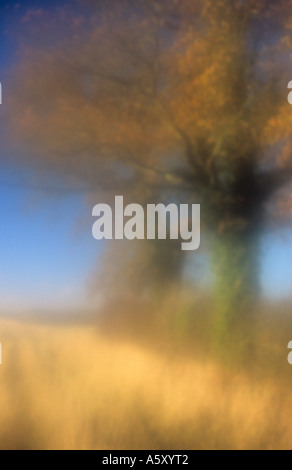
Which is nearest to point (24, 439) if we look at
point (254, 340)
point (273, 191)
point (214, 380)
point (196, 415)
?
point (196, 415)

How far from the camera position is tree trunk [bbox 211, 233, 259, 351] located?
2.79m

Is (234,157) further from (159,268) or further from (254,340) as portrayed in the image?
(254,340)

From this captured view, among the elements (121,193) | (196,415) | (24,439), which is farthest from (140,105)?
(24,439)

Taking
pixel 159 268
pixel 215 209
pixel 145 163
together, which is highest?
pixel 145 163

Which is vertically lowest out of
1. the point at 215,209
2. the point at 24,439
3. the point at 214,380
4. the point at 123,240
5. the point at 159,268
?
the point at 24,439

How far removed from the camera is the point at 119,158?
289 cm

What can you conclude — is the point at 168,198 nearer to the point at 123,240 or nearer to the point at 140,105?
the point at 123,240

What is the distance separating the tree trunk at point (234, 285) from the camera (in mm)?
2785

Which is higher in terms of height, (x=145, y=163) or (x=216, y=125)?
(x=216, y=125)

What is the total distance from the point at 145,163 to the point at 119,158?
0.61 ft

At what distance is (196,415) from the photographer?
270cm

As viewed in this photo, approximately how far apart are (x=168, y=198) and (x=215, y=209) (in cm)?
33

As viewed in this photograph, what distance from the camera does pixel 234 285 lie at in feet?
9.41

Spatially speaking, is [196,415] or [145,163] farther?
[145,163]
